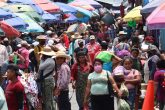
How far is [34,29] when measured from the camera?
97.1ft

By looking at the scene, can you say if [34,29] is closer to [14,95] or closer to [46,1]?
[46,1]

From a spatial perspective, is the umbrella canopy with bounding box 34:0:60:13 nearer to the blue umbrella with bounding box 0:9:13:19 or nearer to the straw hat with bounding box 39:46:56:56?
the blue umbrella with bounding box 0:9:13:19

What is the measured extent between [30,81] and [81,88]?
151 centimetres

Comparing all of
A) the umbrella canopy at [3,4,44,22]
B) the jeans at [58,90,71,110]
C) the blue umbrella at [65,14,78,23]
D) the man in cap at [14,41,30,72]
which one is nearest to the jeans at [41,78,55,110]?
the jeans at [58,90,71,110]

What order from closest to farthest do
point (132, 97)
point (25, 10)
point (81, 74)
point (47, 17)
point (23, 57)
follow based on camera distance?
1. point (132, 97)
2. point (81, 74)
3. point (23, 57)
4. point (25, 10)
5. point (47, 17)

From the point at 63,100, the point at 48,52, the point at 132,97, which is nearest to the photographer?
the point at 132,97

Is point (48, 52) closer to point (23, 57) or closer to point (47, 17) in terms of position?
→ point (23, 57)

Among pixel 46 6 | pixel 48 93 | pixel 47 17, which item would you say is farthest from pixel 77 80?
pixel 46 6

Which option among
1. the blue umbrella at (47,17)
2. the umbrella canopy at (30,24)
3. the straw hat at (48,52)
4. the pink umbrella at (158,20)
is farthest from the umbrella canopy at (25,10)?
the pink umbrella at (158,20)

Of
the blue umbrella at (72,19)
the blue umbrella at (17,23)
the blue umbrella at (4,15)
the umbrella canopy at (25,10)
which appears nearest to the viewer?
the blue umbrella at (4,15)

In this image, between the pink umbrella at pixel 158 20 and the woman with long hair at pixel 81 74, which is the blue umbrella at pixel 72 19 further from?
the pink umbrella at pixel 158 20

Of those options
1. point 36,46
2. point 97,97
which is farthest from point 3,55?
point 97,97

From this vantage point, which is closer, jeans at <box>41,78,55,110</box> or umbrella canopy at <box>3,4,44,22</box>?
jeans at <box>41,78,55,110</box>

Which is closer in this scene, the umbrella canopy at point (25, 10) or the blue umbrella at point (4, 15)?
the blue umbrella at point (4, 15)
